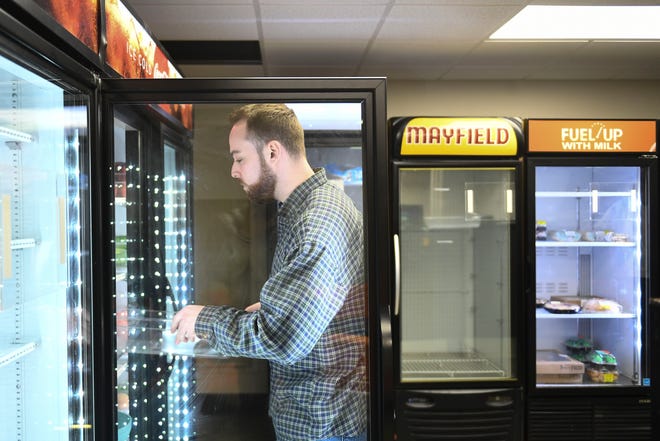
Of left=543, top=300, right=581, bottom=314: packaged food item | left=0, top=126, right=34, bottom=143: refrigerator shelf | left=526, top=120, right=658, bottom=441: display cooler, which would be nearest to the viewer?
left=0, top=126, right=34, bottom=143: refrigerator shelf

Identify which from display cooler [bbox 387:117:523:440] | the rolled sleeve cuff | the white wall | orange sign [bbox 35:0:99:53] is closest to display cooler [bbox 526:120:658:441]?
display cooler [bbox 387:117:523:440]

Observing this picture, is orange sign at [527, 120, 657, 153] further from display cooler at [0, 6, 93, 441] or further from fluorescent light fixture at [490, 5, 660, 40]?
display cooler at [0, 6, 93, 441]

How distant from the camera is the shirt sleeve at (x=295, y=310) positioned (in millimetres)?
1599

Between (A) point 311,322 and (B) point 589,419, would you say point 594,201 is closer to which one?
(B) point 589,419

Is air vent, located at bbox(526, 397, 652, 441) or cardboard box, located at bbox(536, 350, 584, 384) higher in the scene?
cardboard box, located at bbox(536, 350, 584, 384)

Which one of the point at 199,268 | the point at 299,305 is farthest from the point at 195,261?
the point at 299,305

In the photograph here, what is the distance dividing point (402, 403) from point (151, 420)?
6.33 feet

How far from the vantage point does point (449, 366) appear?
3900 mm

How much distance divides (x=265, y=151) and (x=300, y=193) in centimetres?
16

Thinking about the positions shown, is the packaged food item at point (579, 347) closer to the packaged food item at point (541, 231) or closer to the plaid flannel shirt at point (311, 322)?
the packaged food item at point (541, 231)

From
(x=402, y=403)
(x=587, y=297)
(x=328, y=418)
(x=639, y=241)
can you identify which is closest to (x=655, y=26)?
(x=639, y=241)

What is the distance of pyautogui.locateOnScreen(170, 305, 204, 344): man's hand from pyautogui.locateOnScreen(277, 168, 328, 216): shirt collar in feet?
1.29

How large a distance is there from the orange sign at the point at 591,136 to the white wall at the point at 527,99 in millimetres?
872

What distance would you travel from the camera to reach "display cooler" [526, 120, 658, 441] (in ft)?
11.7
